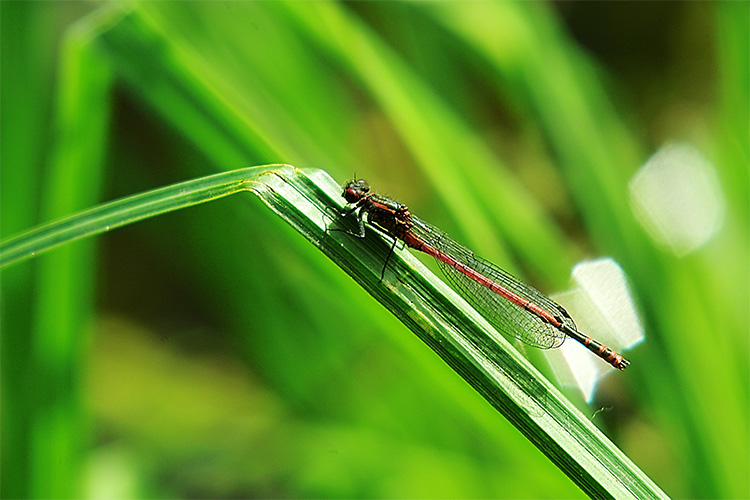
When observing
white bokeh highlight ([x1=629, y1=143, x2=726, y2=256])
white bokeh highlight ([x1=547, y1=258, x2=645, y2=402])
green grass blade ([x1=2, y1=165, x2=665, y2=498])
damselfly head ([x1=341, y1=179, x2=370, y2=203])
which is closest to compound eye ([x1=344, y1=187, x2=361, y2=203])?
damselfly head ([x1=341, y1=179, x2=370, y2=203])

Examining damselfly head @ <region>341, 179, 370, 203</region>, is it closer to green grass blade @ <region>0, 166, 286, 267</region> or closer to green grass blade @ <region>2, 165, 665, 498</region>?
green grass blade @ <region>2, 165, 665, 498</region>

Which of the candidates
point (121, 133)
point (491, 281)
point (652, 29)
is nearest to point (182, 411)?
point (121, 133)

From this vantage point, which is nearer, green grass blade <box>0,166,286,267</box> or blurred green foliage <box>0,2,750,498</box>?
green grass blade <box>0,166,286,267</box>

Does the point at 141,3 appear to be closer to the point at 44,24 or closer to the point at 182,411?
the point at 44,24

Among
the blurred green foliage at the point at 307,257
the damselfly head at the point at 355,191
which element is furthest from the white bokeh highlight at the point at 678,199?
the damselfly head at the point at 355,191

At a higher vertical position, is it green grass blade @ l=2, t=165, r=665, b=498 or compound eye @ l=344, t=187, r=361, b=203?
compound eye @ l=344, t=187, r=361, b=203

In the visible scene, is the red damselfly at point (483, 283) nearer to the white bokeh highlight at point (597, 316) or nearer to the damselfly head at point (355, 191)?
the damselfly head at point (355, 191)
